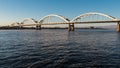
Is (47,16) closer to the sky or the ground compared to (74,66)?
closer to the sky

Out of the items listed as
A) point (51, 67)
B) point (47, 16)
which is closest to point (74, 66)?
point (51, 67)

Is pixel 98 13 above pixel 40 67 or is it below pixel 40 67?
above

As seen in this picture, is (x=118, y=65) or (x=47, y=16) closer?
(x=118, y=65)

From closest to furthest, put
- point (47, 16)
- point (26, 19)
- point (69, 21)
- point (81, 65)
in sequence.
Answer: point (81, 65)
point (69, 21)
point (47, 16)
point (26, 19)

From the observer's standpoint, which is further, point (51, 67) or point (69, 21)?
point (69, 21)

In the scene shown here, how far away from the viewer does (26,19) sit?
643ft

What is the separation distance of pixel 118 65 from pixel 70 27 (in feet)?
388

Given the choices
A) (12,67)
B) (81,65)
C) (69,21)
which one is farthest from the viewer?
(69,21)

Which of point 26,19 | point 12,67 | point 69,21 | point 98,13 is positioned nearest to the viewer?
point 12,67

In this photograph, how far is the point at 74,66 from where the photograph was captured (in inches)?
470

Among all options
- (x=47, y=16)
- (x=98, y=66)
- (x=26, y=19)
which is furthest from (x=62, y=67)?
(x=26, y=19)

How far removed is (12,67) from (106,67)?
709 centimetres

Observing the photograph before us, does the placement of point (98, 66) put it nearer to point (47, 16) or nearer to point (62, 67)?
point (62, 67)

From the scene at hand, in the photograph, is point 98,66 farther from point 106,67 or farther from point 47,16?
point 47,16
